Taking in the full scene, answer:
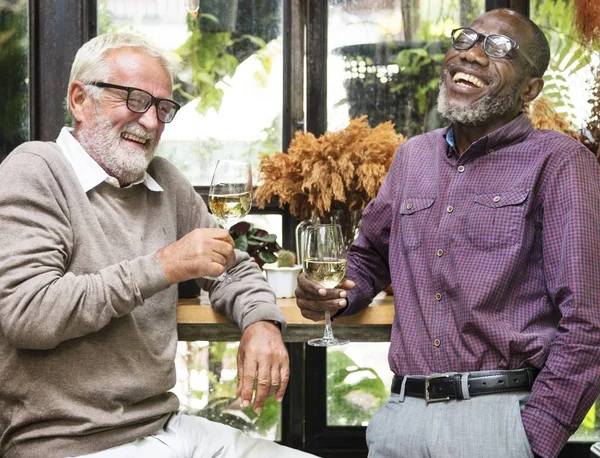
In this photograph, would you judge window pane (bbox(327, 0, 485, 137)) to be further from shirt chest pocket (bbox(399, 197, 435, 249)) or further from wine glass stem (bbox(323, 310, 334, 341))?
wine glass stem (bbox(323, 310, 334, 341))

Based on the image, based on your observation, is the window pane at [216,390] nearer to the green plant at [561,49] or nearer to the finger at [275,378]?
A: the finger at [275,378]

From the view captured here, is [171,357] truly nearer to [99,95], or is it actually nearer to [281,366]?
[281,366]

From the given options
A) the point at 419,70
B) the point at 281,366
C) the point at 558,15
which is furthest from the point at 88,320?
the point at 558,15

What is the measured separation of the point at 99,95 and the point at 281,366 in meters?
0.89

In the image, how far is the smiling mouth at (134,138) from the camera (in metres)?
2.28


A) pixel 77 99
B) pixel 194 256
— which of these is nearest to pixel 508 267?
pixel 194 256

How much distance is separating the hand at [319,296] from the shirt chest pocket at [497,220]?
0.38 metres

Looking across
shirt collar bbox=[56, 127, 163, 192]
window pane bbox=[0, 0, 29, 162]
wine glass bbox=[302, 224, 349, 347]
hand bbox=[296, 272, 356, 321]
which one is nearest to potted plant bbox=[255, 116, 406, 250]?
hand bbox=[296, 272, 356, 321]

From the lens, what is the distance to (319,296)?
2.31 metres

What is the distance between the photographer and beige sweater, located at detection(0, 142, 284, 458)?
1922mm

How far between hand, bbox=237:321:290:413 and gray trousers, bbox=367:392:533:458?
0.31 meters

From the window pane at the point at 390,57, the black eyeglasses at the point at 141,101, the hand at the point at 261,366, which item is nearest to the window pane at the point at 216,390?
the window pane at the point at 390,57

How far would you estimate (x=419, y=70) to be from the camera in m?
3.46

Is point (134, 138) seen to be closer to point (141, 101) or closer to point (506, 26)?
point (141, 101)
